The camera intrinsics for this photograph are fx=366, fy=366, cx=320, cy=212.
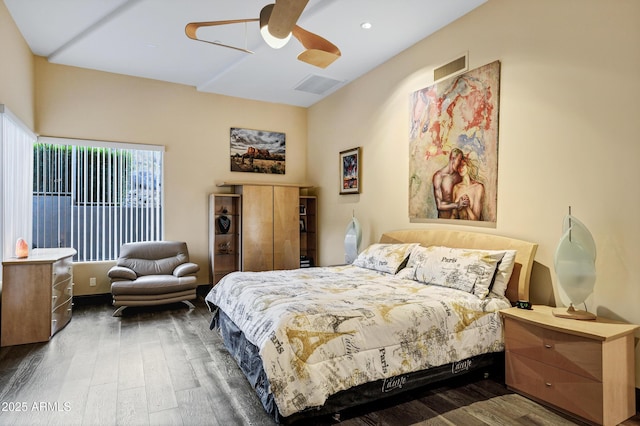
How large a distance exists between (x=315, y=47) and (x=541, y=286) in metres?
2.65

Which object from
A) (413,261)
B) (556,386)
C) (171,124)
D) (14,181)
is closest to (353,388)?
(556,386)

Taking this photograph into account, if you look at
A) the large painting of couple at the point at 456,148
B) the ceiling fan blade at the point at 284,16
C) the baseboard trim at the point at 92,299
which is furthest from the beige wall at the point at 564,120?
the baseboard trim at the point at 92,299

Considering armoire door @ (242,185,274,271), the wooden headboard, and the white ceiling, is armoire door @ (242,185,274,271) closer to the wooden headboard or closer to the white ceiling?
the white ceiling

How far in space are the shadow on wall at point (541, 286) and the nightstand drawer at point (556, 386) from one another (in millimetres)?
619

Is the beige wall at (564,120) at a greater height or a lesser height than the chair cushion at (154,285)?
greater

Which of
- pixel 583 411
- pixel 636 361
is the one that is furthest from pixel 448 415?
pixel 636 361

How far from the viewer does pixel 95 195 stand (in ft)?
17.5

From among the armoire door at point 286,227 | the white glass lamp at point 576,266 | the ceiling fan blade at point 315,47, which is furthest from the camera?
the armoire door at point 286,227

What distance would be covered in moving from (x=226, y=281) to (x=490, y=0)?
366 centimetres

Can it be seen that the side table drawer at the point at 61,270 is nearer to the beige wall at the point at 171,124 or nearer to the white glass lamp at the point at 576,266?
the beige wall at the point at 171,124

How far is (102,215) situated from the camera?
541 cm

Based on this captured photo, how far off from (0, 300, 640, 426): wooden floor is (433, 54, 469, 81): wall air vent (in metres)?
2.92

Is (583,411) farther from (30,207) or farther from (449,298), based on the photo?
(30,207)

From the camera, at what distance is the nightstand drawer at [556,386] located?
2236 millimetres
